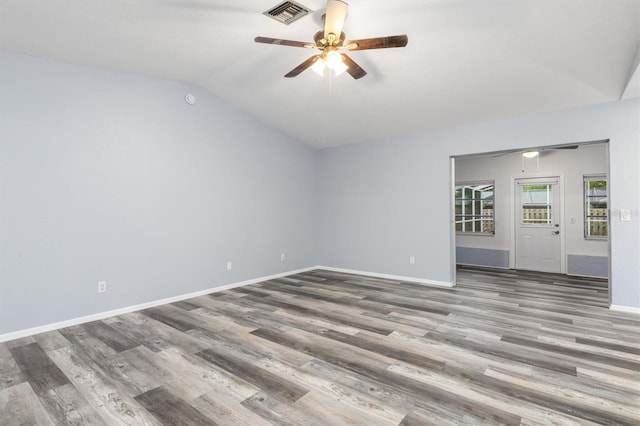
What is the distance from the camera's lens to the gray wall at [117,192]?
10.7 feet

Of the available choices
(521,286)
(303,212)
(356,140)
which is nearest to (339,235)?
(303,212)

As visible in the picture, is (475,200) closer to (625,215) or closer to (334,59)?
(625,215)

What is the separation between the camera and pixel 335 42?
8.97 ft

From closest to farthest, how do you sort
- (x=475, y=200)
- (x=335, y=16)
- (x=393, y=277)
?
(x=335, y=16), (x=393, y=277), (x=475, y=200)

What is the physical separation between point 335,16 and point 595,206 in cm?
634

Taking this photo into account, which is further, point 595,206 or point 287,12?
point 595,206

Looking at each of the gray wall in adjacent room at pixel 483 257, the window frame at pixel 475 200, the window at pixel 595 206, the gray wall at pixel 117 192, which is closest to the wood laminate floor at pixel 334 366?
the gray wall at pixel 117 192

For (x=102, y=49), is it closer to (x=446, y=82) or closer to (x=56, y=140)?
(x=56, y=140)

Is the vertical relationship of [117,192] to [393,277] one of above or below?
above

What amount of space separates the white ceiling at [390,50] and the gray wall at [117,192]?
0.35 m

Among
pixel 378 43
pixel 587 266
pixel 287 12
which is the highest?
pixel 287 12

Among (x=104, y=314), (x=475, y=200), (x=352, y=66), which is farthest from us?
(x=475, y=200)

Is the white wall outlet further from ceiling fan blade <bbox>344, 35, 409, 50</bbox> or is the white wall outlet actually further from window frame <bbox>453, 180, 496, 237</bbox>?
ceiling fan blade <bbox>344, 35, 409, 50</bbox>

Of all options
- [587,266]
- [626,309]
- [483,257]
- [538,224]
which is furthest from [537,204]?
[626,309]
